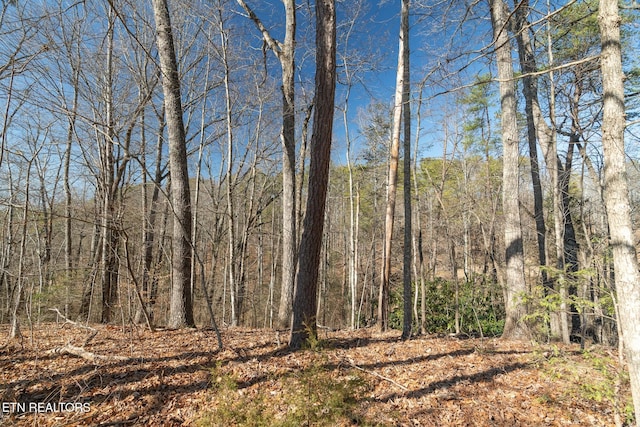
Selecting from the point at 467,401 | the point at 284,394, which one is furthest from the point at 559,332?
the point at 284,394

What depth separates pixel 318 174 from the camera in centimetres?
403

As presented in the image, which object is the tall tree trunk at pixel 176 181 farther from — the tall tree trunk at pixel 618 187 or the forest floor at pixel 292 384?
the tall tree trunk at pixel 618 187

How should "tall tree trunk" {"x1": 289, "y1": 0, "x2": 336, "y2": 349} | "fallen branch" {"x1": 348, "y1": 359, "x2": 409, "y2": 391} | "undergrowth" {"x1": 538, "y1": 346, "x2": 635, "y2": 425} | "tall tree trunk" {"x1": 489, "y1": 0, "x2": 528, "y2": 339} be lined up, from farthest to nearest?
"tall tree trunk" {"x1": 489, "y1": 0, "x2": 528, "y2": 339}
"tall tree trunk" {"x1": 289, "y1": 0, "x2": 336, "y2": 349}
"fallen branch" {"x1": 348, "y1": 359, "x2": 409, "y2": 391}
"undergrowth" {"x1": 538, "y1": 346, "x2": 635, "y2": 425}

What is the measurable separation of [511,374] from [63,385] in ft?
16.6

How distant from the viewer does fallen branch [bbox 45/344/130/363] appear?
11.8 ft

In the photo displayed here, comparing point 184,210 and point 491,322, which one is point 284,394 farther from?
point 491,322

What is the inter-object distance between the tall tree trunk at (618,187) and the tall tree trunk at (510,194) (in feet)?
9.95

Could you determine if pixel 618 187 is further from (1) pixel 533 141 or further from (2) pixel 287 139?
(1) pixel 533 141

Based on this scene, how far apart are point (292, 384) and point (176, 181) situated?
3.82 m

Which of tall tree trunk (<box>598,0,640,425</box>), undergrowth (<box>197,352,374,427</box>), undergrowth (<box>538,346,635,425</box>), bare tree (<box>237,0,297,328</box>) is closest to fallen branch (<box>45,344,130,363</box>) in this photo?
undergrowth (<box>197,352,374,427</box>)

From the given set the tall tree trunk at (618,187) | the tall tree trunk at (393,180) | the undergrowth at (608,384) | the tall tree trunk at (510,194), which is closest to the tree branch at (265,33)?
the tall tree trunk at (393,180)

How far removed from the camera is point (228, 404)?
2.39 m

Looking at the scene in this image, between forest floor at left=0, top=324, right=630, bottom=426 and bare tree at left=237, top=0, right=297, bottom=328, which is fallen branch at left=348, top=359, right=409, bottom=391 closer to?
forest floor at left=0, top=324, right=630, bottom=426

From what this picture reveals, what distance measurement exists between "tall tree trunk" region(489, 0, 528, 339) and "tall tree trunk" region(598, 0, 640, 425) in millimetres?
3033
